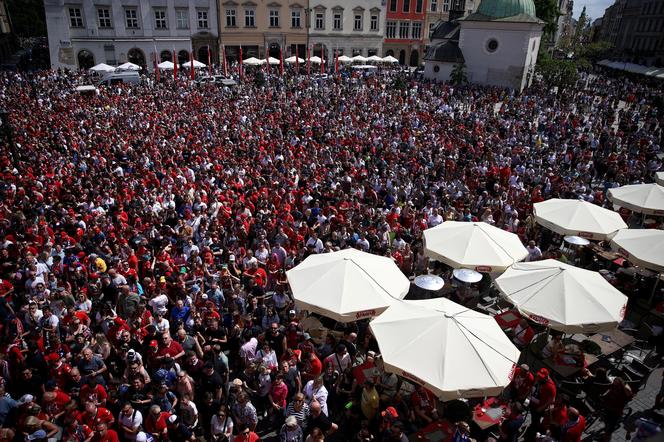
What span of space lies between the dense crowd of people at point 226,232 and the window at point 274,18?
27.1m

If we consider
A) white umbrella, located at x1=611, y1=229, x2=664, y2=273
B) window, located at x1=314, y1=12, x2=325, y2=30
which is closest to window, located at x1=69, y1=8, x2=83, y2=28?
window, located at x1=314, y1=12, x2=325, y2=30

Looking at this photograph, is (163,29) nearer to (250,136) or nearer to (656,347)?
(250,136)

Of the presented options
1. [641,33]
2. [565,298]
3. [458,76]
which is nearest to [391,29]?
[458,76]

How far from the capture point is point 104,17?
148ft

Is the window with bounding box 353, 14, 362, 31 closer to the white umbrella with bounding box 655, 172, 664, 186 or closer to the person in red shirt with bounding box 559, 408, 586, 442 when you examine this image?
the white umbrella with bounding box 655, 172, 664, 186

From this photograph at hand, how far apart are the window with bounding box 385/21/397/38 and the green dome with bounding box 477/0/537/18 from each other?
2133cm

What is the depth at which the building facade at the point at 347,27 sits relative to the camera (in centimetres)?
5538

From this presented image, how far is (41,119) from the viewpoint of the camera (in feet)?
74.7

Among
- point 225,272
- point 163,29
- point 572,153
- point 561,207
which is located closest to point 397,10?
point 163,29

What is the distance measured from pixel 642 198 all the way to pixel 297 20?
4887 centimetres

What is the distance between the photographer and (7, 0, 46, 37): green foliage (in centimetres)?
7056

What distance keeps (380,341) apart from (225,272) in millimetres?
4173

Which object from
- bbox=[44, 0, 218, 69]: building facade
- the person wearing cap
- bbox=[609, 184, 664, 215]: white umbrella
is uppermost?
bbox=[44, 0, 218, 69]: building facade

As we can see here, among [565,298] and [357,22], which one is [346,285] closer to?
[565,298]
